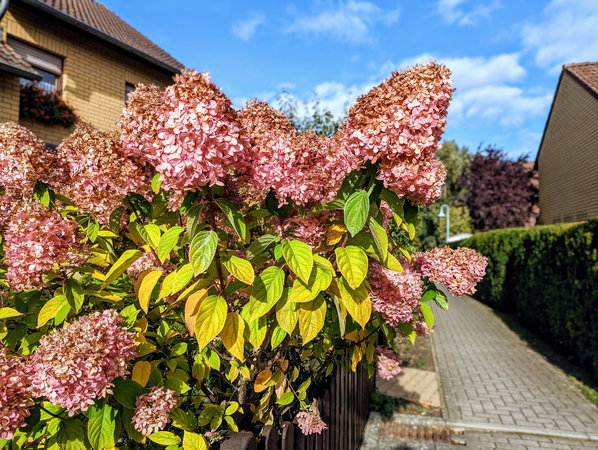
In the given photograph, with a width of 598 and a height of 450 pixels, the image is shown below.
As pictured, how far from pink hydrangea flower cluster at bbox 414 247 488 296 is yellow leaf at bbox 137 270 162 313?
4.21 feet

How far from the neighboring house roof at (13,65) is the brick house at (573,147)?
16015mm

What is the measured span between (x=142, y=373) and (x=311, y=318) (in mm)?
618

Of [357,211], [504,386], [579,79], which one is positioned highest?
[579,79]

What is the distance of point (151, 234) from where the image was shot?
4.70 ft

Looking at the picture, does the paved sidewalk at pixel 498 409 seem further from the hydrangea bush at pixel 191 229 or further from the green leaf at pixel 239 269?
the green leaf at pixel 239 269

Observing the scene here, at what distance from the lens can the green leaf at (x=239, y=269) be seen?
120 cm

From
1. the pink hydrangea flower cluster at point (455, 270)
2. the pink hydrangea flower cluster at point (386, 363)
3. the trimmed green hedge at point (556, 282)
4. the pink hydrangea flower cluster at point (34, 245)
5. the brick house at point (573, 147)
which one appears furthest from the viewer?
the brick house at point (573, 147)

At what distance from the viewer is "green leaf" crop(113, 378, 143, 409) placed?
4.22 feet

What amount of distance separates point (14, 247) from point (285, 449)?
4.83ft

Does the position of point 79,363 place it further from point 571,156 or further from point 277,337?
point 571,156

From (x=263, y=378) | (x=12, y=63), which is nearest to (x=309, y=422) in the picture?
(x=263, y=378)

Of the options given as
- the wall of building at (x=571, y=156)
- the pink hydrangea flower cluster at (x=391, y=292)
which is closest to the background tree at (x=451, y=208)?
the wall of building at (x=571, y=156)

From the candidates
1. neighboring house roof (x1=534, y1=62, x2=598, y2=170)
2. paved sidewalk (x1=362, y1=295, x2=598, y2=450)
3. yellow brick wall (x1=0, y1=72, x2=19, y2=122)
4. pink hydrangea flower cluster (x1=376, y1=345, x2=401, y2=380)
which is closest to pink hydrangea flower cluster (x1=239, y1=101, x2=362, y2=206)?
pink hydrangea flower cluster (x1=376, y1=345, x2=401, y2=380)

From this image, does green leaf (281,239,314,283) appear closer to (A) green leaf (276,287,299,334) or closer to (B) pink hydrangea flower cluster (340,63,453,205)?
(A) green leaf (276,287,299,334)
